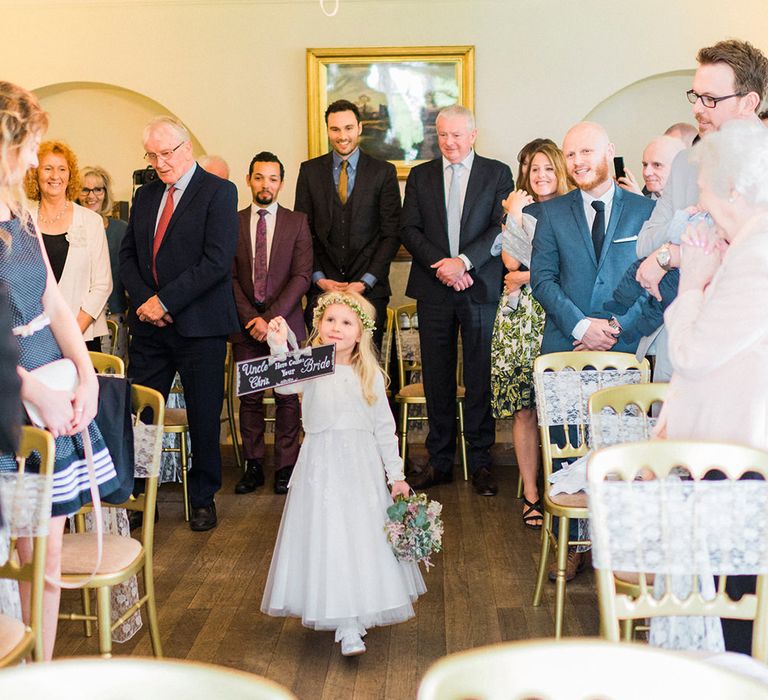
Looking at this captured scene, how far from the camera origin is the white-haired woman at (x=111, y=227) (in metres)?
6.07

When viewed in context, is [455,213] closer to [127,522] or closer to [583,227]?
[583,227]

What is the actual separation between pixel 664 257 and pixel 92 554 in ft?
6.65

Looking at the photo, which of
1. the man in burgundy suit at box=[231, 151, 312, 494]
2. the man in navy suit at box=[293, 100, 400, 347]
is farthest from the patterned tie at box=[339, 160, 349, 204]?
the man in burgundy suit at box=[231, 151, 312, 494]

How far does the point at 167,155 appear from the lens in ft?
15.2

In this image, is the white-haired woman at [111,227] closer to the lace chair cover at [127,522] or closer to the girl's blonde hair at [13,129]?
the lace chair cover at [127,522]

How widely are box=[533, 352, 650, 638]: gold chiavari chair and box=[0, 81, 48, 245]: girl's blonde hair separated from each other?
1.88 metres

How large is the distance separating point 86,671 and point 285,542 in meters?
2.22

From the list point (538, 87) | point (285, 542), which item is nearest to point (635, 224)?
point (285, 542)

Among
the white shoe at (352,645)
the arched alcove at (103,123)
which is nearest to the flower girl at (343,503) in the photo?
the white shoe at (352,645)

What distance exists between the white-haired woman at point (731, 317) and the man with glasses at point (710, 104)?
30.7 inches

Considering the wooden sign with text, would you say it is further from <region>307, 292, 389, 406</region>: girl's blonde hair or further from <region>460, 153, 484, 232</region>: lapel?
<region>460, 153, 484, 232</region>: lapel

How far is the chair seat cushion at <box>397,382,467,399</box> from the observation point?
19.0 feet

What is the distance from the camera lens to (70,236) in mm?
5129

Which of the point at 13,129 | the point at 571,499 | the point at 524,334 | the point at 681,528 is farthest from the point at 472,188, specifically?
the point at 681,528
